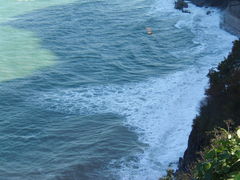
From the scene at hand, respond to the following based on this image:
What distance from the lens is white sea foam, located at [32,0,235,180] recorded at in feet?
73.2

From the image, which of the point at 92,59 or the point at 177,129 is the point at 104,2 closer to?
the point at 92,59

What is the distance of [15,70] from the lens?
36625 mm

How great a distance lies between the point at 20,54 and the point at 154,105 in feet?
55.3

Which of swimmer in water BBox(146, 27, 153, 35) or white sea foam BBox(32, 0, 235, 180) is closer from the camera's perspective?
white sea foam BBox(32, 0, 235, 180)

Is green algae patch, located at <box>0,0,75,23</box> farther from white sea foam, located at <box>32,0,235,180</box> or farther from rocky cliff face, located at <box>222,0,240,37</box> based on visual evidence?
white sea foam, located at <box>32,0,235,180</box>

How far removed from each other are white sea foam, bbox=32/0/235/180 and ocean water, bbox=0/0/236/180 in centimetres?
6

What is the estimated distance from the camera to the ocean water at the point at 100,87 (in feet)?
74.7

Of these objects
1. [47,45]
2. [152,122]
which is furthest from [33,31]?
[152,122]

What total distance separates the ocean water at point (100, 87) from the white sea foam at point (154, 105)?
6 cm

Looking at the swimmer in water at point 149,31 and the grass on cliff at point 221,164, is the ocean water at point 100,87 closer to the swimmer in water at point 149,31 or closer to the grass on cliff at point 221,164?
the swimmer in water at point 149,31

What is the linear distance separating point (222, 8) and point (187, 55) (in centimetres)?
1552

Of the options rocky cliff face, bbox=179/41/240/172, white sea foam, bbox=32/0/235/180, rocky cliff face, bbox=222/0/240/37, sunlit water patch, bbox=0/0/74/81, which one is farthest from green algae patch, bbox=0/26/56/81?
rocky cliff face, bbox=179/41/240/172

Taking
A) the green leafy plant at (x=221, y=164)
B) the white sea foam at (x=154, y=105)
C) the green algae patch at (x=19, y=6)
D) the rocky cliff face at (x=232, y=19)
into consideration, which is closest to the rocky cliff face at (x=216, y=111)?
the white sea foam at (x=154, y=105)

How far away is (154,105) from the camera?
2891 centimetres
